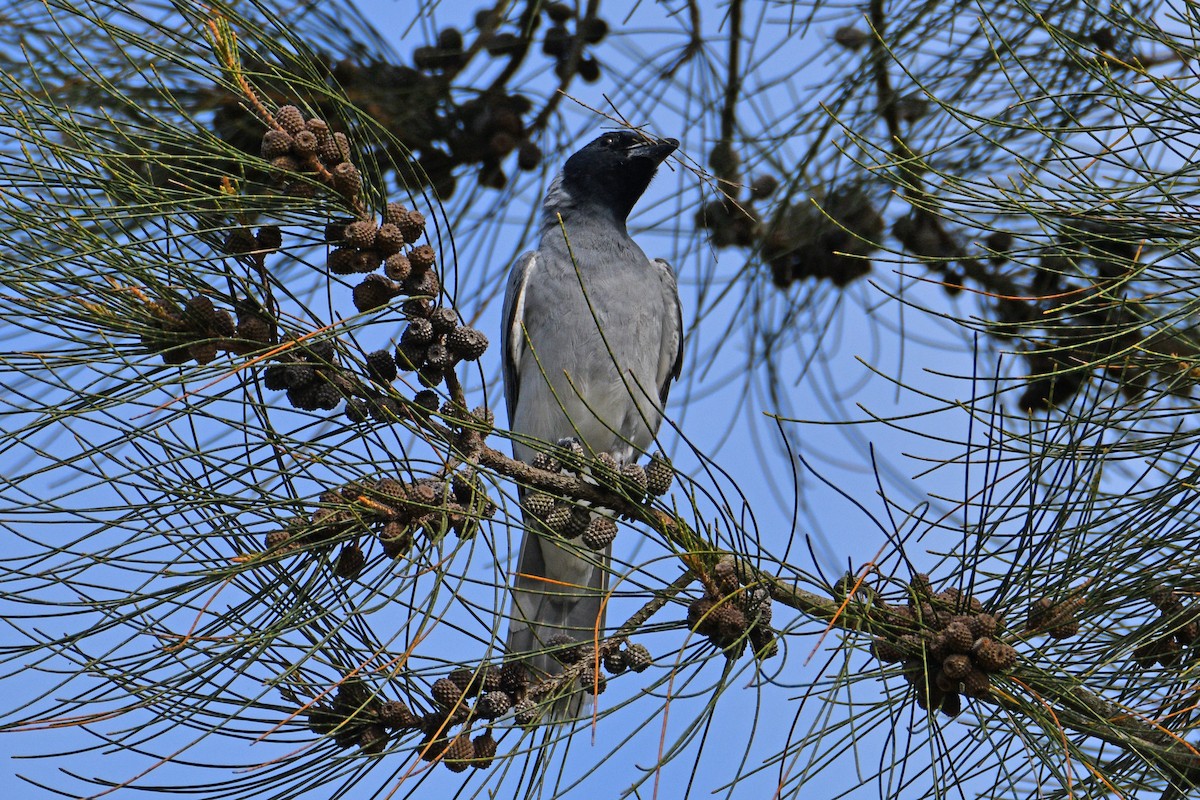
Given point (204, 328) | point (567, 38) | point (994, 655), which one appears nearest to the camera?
point (994, 655)

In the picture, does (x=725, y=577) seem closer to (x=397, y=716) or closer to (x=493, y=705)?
(x=493, y=705)

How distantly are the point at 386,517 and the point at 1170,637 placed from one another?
1499 millimetres

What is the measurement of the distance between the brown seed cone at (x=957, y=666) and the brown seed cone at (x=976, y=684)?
0.01 metres

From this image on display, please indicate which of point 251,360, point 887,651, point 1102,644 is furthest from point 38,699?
point 1102,644

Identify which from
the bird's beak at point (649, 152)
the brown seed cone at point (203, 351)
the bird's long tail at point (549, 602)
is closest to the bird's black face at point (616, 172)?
the bird's beak at point (649, 152)

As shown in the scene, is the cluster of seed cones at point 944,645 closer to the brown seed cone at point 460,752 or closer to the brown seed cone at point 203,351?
the brown seed cone at point 460,752

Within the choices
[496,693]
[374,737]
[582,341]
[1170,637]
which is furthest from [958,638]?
[582,341]

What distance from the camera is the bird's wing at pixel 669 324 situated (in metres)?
4.61

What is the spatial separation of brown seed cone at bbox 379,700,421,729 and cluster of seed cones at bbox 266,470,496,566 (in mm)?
250

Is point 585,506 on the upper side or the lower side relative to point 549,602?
lower

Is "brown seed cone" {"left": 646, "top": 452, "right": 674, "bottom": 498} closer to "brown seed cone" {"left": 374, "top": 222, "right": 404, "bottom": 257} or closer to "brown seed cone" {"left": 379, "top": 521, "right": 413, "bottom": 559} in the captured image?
"brown seed cone" {"left": 379, "top": 521, "right": 413, "bottom": 559}

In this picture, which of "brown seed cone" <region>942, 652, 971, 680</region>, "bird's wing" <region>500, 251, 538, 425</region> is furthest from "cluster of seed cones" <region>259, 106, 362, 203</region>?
"bird's wing" <region>500, 251, 538, 425</region>

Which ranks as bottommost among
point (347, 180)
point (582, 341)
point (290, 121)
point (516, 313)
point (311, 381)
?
point (311, 381)

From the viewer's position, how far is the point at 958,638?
2.04 meters
